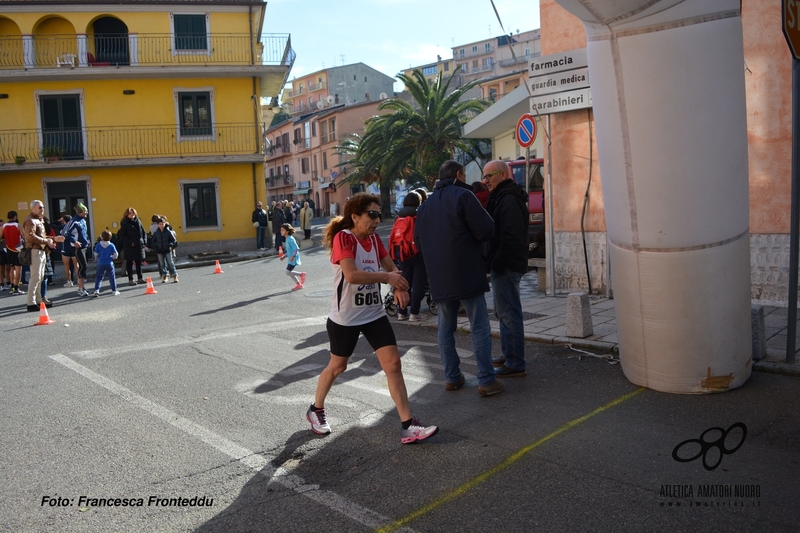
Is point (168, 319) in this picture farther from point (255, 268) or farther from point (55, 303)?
point (255, 268)

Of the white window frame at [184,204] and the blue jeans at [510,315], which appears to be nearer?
the blue jeans at [510,315]

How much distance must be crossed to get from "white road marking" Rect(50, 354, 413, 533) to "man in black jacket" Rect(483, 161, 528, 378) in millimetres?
2739

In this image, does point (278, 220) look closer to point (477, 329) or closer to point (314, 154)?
point (477, 329)

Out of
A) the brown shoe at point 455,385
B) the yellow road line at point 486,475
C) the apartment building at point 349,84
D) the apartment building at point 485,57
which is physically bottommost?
the yellow road line at point 486,475

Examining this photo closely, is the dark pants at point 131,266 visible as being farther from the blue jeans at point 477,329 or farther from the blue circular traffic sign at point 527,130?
the blue jeans at point 477,329

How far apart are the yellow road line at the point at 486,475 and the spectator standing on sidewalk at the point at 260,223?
24233 millimetres

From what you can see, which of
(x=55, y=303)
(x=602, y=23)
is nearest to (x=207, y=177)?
(x=55, y=303)

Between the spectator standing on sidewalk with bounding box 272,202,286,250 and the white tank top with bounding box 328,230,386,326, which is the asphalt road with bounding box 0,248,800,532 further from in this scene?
the spectator standing on sidewalk with bounding box 272,202,286,250

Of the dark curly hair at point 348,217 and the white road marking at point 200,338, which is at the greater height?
the dark curly hair at point 348,217

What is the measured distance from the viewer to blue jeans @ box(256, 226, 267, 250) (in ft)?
95.0

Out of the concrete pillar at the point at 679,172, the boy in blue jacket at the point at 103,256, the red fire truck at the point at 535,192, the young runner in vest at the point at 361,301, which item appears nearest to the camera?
the young runner in vest at the point at 361,301

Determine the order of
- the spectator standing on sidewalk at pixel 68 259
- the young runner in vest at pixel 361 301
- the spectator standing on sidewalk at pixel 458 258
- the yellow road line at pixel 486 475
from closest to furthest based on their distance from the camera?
the yellow road line at pixel 486 475 < the young runner in vest at pixel 361 301 < the spectator standing on sidewalk at pixel 458 258 < the spectator standing on sidewalk at pixel 68 259

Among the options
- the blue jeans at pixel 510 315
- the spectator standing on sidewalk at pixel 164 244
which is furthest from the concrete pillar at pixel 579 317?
the spectator standing on sidewalk at pixel 164 244

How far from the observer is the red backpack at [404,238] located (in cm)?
978
